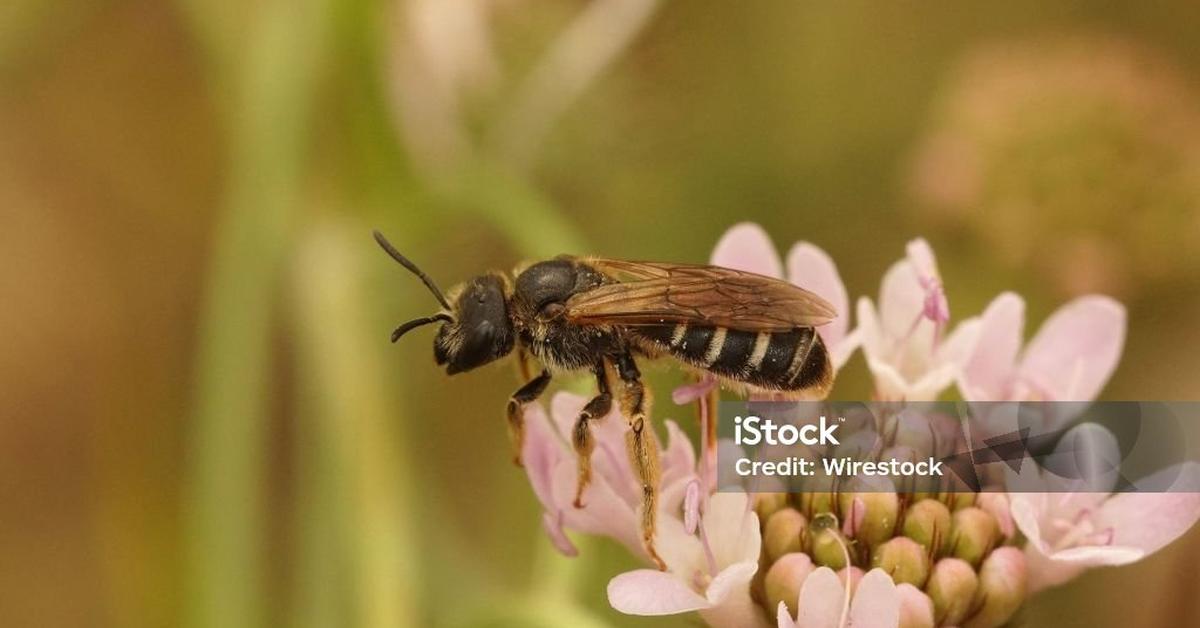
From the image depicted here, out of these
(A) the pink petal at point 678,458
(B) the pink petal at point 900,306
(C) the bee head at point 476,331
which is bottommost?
(A) the pink petal at point 678,458

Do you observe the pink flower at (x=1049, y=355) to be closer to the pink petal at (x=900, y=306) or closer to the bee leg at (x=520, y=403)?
the pink petal at (x=900, y=306)

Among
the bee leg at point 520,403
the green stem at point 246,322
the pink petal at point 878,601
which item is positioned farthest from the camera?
the green stem at point 246,322

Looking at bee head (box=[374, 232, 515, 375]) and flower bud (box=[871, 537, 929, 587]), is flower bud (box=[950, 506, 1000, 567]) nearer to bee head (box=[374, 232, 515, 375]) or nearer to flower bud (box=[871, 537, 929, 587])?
flower bud (box=[871, 537, 929, 587])

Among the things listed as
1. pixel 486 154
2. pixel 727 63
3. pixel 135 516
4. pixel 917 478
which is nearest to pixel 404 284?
pixel 486 154

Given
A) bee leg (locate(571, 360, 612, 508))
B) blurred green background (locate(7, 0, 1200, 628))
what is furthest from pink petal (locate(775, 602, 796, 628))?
blurred green background (locate(7, 0, 1200, 628))

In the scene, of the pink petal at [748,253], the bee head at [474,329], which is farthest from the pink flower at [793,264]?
the bee head at [474,329]

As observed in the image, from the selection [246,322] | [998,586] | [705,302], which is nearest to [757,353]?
[705,302]

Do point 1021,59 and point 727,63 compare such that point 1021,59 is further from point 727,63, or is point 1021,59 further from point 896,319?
point 896,319
